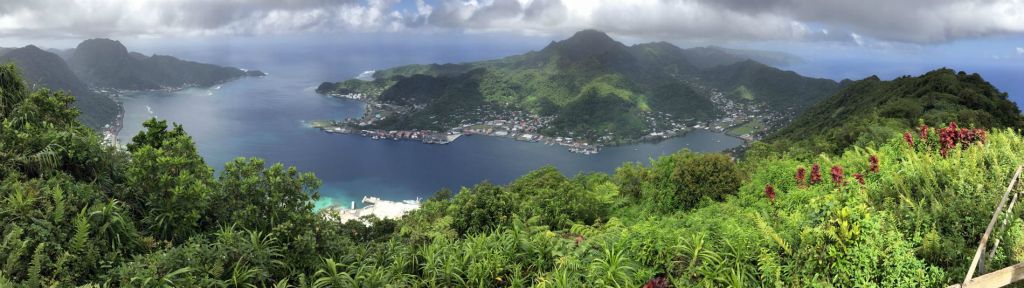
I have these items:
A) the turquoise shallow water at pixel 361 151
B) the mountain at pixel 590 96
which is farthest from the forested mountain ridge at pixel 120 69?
the mountain at pixel 590 96

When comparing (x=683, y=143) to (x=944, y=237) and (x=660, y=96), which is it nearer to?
(x=660, y=96)

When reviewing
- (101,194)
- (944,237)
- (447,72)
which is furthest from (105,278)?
(447,72)

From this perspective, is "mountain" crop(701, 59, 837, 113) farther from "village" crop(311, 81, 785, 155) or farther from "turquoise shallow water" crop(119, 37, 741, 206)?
"turquoise shallow water" crop(119, 37, 741, 206)

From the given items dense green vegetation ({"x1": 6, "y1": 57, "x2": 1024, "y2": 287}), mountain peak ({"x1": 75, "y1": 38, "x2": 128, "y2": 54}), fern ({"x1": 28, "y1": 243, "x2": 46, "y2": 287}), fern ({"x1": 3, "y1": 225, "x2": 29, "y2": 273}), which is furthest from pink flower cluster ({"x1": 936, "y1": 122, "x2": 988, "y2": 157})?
mountain peak ({"x1": 75, "y1": 38, "x2": 128, "y2": 54})

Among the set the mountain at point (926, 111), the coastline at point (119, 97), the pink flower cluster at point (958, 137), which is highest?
the pink flower cluster at point (958, 137)

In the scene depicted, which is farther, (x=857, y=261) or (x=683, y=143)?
(x=683, y=143)

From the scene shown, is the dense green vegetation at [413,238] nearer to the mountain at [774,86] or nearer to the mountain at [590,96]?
the mountain at [590,96]
